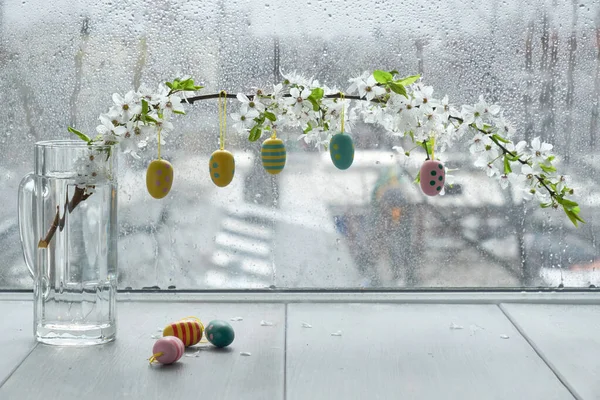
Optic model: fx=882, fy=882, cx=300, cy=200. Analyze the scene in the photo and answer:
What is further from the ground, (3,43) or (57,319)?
(3,43)

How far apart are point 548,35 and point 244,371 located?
0.71 m

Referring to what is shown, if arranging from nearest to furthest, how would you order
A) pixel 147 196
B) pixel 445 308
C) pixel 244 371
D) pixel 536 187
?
pixel 244 371
pixel 536 187
pixel 445 308
pixel 147 196

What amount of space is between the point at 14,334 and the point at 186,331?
230 mm

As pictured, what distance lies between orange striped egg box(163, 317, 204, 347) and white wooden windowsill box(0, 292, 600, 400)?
14mm

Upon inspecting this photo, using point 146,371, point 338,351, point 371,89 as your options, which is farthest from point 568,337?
point 146,371

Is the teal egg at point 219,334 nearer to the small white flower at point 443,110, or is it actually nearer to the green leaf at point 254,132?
the green leaf at point 254,132

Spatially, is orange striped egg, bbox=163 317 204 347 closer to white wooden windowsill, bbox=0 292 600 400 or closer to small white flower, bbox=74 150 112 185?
white wooden windowsill, bbox=0 292 600 400

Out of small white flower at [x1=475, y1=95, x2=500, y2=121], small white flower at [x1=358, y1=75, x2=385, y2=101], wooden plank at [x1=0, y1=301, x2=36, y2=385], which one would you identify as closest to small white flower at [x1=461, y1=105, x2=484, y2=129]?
small white flower at [x1=475, y1=95, x2=500, y2=121]

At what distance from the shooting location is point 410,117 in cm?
100

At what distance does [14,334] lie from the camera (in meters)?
1.09

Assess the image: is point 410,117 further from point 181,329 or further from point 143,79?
point 143,79

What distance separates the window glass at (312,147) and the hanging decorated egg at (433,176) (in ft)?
0.91

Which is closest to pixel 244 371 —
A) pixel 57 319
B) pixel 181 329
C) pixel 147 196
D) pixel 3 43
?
pixel 181 329

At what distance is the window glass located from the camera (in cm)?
131
